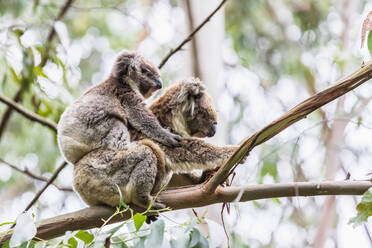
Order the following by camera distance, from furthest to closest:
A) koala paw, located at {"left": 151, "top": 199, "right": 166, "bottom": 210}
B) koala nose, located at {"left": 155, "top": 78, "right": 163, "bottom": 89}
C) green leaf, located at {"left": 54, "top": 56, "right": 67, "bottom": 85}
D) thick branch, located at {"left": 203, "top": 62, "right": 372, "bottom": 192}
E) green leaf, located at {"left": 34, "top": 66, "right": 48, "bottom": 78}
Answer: green leaf, located at {"left": 54, "top": 56, "right": 67, "bottom": 85}, green leaf, located at {"left": 34, "top": 66, "right": 48, "bottom": 78}, koala nose, located at {"left": 155, "top": 78, "right": 163, "bottom": 89}, koala paw, located at {"left": 151, "top": 199, "right": 166, "bottom": 210}, thick branch, located at {"left": 203, "top": 62, "right": 372, "bottom": 192}

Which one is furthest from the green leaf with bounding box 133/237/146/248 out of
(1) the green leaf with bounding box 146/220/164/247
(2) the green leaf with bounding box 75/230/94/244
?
(2) the green leaf with bounding box 75/230/94/244

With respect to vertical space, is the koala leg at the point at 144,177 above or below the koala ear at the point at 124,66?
below

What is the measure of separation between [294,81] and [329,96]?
6633 millimetres

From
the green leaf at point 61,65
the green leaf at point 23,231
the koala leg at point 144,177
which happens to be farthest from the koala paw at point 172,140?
the green leaf at point 61,65

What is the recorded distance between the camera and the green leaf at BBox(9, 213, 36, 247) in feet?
6.57

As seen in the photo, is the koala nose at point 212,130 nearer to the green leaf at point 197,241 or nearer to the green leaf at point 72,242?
the green leaf at point 197,241

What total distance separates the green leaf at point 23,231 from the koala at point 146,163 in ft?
1.96

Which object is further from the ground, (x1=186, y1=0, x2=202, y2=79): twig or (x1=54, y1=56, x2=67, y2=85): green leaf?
(x1=186, y1=0, x2=202, y2=79): twig

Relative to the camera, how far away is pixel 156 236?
1.96 metres

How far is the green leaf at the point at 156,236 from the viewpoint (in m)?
1.94

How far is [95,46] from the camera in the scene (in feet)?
34.6

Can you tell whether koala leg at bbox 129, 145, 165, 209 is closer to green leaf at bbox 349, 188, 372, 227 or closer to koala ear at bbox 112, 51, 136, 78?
koala ear at bbox 112, 51, 136, 78

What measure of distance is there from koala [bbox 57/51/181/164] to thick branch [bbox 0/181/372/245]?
431mm

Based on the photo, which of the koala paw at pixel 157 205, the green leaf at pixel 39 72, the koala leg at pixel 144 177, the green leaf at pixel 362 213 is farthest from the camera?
the green leaf at pixel 39 72
